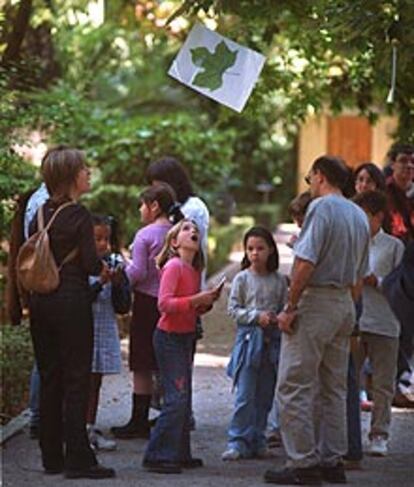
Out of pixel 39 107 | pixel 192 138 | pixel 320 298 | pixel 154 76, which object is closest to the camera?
pixel 320 298

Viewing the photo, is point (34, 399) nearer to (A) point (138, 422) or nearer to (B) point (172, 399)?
(A) point (138, 422)

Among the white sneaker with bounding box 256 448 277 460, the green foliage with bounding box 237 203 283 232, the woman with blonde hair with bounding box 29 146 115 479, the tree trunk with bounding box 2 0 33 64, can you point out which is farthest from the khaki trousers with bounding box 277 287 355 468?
→ the green foliage with bounding box 237 203 283 232

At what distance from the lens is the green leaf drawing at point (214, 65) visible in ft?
34.6

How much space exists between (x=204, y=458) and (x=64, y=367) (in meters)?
1.39

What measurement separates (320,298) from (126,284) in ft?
5.11

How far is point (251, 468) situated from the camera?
9.72 metres

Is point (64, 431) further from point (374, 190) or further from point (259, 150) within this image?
point (259, 150)

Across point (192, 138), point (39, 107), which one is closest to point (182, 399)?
point (39, 107)

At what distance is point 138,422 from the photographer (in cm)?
1071

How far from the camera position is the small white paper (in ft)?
34.6

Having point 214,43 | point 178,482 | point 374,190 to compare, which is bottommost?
point 178,482

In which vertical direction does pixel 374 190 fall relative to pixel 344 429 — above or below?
above

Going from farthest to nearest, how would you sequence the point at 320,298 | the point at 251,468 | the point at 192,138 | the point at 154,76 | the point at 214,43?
the point at 154,76 → the point at 192,138 → the point at 214,43 → the point at 251,468 → the point at 320,298

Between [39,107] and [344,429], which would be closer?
[344,429]
